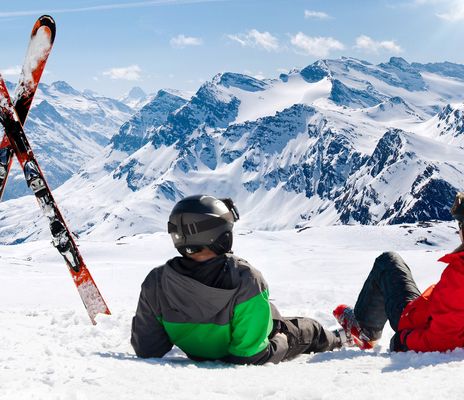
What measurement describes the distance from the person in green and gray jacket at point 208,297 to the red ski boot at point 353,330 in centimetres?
149

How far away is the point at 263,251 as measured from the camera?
201ft

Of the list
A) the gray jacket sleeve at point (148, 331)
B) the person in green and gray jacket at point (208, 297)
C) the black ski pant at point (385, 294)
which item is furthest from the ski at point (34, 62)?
the black ski pant at point (385, 294)

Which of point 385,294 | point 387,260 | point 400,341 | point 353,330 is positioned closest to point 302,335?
point 353,330

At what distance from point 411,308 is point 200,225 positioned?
238 centimetres

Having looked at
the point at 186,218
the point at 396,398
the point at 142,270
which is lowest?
the point at 142,270

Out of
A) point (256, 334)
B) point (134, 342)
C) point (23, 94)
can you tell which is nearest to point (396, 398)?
point (256, 334)

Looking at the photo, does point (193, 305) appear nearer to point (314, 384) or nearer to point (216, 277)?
point (216, 277)

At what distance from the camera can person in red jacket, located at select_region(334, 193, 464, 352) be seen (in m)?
4.77

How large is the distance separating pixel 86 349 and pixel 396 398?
3.69 metres

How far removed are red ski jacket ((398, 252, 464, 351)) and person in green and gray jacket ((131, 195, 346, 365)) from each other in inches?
57.4

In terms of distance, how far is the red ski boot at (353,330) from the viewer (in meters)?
6.73

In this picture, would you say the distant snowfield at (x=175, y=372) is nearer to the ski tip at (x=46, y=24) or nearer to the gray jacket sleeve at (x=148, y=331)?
the gray jacket sleeve at (x=148, y=331)

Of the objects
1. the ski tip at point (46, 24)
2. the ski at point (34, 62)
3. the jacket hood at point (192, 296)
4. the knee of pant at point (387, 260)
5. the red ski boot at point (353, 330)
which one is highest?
the ski tip at point (46, 24)

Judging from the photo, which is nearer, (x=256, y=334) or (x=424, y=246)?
(x=256, y=334)
